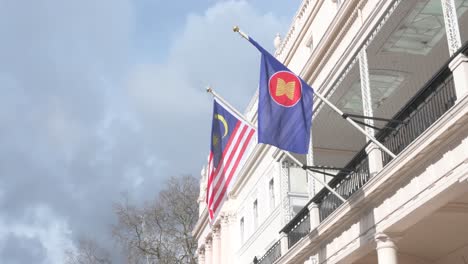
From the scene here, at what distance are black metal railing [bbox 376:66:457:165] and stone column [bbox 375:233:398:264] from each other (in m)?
1.90

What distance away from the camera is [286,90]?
1730cm

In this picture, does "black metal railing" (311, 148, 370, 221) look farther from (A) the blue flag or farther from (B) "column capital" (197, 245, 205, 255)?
(B) "column capital" (197, 245, 205, 255)

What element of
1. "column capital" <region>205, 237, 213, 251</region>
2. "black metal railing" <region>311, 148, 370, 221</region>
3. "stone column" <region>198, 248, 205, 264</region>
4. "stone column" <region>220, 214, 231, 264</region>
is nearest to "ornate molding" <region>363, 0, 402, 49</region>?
"black metal railing" <region>311, 148, 370, 221</region>

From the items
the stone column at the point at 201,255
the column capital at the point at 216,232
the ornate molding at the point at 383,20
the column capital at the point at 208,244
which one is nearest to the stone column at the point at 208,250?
the column capital at the point at 208,244

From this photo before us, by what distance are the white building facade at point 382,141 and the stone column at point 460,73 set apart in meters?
0.02

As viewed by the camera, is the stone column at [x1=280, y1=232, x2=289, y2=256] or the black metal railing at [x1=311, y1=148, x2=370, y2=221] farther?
the stone column at [x1=280, y1=232, x2=289, y2=256]

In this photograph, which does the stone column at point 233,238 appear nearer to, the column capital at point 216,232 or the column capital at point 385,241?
the column capital at point 216,232

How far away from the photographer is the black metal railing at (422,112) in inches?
560

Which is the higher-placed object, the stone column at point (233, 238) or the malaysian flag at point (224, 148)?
the stone column at point (233, 238)

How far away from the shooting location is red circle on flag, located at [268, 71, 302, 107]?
17.3 metres

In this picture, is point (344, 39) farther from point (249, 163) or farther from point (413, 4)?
point (249, 163)

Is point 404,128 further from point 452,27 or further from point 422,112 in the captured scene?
point 452,27

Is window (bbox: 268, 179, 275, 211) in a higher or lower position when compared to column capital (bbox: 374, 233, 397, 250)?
higher

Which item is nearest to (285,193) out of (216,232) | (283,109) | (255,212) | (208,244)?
(255,212)
